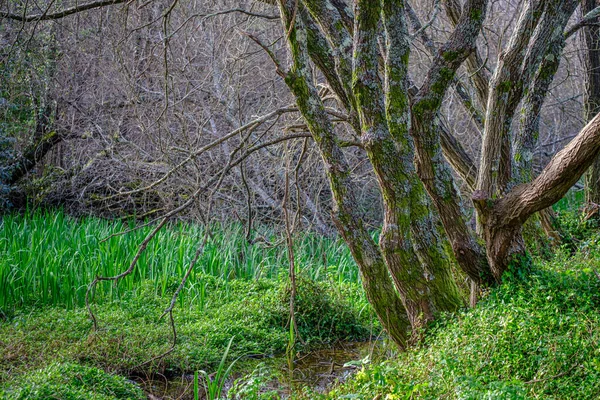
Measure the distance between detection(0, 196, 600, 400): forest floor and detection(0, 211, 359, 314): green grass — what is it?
0.06ft

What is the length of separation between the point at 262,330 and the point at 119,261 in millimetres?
1956

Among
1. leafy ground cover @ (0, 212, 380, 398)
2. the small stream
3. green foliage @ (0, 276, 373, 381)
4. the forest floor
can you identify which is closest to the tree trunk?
the forest floor

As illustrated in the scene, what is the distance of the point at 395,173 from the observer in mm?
3896

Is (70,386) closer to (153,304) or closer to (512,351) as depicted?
(153,304)

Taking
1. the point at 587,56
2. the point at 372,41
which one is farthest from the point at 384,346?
the point at 587,56

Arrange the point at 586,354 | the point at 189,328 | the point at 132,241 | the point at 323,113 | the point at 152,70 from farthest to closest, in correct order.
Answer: the point at 152,70, the point at 132,241, the point at 189,328, the point at 323,113, the point at 586,354

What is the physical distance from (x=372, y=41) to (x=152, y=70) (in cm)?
577

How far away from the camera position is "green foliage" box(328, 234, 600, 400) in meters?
3.17

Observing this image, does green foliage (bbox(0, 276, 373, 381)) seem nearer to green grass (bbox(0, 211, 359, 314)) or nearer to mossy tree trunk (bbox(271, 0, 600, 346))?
green grass (bbox(0, 211, 359, 314))

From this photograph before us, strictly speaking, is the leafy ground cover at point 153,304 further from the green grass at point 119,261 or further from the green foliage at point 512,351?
the green foliage at point 512,351

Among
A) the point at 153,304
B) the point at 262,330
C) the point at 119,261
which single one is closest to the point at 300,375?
the point at 262,330

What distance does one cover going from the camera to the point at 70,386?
3.89 m

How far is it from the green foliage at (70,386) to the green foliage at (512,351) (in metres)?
1.44

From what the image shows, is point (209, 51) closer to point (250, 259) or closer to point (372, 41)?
point (250, 259)
